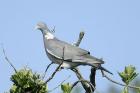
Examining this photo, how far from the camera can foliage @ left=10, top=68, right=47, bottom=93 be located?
636 centimetres

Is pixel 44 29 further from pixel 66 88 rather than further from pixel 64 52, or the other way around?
pixel 66 88

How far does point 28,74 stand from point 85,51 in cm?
394

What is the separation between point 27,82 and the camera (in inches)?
252

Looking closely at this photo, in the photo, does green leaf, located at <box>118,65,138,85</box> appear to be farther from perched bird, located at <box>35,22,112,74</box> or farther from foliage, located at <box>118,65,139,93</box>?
perched bird, located at <box>35,22,112,74</box>

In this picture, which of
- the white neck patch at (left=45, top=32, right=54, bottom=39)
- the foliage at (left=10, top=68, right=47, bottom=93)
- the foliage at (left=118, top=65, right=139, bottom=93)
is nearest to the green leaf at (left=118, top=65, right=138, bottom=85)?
the foliage at (left=118, top=65, right=139, bottom=93)

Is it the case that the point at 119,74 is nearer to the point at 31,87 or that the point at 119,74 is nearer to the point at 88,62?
the point at 31,87

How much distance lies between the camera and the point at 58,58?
10164mm

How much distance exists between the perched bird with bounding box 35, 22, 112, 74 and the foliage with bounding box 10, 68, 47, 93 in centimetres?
285

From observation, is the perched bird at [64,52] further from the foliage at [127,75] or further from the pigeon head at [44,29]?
the foliage at [127,75]

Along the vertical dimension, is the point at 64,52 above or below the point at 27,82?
below

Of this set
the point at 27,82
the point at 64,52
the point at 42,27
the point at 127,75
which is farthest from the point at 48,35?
the point at 27,82

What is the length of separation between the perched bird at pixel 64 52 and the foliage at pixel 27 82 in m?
2.85

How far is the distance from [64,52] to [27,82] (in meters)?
4.36

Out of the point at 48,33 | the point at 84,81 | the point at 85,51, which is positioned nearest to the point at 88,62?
the point at 85,51
